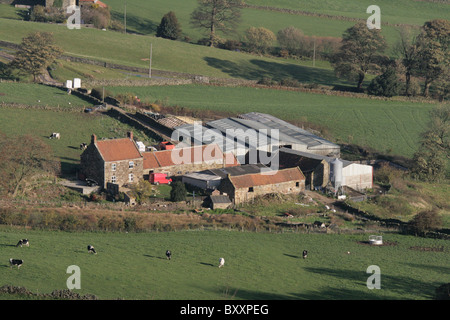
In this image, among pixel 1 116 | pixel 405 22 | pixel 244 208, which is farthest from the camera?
pixel 405 22

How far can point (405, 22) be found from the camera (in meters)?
154

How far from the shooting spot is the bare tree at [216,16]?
13200 cm

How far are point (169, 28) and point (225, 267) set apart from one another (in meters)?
92.0

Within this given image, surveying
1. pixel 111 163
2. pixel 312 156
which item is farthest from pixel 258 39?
pixel 111 163

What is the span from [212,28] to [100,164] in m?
71.0

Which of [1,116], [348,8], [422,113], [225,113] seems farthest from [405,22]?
[1,116]

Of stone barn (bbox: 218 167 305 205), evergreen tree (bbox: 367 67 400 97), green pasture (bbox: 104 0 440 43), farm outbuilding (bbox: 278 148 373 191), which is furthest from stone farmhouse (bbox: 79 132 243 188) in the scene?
green pasture (bbox: 104 0 440 43)

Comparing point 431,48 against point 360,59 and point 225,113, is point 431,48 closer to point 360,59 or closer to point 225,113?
point 360,59

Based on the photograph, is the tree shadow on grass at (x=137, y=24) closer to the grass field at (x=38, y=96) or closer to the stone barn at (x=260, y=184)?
the grass field at (x=38, y=96)

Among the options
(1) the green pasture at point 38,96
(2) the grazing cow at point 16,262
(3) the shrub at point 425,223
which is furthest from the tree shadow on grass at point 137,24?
(2) the grazing cow at point 16,262

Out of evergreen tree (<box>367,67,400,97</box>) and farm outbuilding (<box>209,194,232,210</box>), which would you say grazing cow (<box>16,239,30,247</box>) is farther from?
evergreen tree (<box>367,67,400,97</box>)

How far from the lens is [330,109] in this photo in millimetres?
100875

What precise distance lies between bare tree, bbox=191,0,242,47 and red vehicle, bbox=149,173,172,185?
66274mm

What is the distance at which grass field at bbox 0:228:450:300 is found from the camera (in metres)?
41.6
